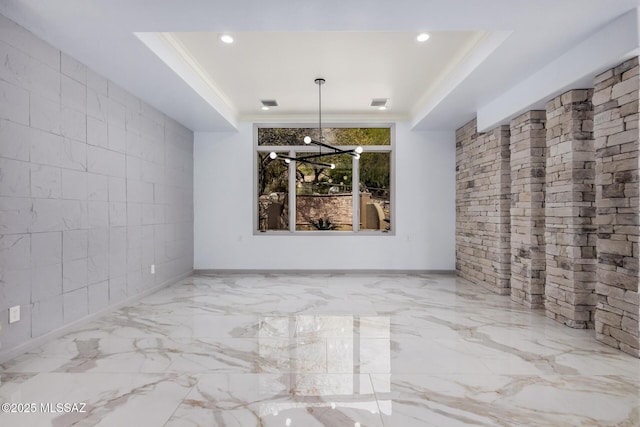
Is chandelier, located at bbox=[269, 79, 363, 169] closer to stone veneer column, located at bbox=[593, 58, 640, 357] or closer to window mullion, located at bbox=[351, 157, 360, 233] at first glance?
window mullion, located at bbox=[351, 157, 360, 233]

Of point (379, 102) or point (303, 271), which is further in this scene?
point (303, 271)

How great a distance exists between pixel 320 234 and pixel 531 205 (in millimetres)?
3549

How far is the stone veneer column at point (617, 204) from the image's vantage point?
2748 millimetres

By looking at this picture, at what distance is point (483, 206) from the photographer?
5414 millimetres

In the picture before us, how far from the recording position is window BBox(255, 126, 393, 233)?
6715 mm

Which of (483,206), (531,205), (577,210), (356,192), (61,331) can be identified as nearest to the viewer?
(61,331)

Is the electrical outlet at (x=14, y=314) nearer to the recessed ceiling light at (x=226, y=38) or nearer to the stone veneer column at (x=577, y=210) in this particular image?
the recessed ceiling light at (x=226, y=38)

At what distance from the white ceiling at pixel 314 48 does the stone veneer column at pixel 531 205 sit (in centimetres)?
61

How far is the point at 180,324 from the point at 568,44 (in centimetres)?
461

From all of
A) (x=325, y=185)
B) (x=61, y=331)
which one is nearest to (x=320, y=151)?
(x=325, y=185)

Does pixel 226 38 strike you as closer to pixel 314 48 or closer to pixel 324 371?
pixel 314 48

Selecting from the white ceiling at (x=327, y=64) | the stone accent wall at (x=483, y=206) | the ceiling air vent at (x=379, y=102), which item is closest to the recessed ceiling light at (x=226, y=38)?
the white ceiling at (x=327, y=64)

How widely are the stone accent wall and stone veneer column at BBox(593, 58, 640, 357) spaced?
1779mm

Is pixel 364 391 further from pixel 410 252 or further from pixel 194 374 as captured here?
pixel 410 252
